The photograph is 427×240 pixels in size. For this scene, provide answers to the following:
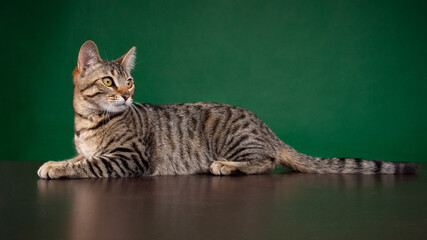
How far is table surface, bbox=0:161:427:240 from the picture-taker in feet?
4.34

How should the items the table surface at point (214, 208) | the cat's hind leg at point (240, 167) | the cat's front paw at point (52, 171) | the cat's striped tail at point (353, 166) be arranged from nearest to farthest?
the table surface at point (214, 208) → the cat's front paw at point (52, 171) → the cat's hind leg at point (240, 167) → the cat's striped tail at point (353, 166)

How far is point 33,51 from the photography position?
425 cm

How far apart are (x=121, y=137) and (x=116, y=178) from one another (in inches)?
12.4

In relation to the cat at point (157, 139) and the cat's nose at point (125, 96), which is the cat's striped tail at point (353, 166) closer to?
the cat at point (157, 139)

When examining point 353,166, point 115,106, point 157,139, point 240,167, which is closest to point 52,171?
point 115,106

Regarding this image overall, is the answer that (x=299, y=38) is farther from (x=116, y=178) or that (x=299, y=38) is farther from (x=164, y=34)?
(x=116, y=178)

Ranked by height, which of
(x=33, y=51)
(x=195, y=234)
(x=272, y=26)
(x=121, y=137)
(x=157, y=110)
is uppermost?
(x=272, y=26)

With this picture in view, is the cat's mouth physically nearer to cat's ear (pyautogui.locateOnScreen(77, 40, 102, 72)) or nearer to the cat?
the cat

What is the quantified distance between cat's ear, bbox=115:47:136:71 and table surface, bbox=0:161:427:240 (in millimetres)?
862

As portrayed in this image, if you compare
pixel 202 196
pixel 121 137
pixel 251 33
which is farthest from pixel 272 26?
pixel 202 196

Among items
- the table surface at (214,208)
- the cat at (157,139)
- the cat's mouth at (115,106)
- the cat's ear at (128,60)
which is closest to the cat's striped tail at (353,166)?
the cat at (157,139)

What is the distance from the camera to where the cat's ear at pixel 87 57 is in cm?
263

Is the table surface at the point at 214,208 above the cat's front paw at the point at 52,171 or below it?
below

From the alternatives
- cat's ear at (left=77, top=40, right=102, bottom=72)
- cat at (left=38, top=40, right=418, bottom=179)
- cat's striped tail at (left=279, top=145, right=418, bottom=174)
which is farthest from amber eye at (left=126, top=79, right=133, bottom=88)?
cat's striped tail at (left=279, top=145, right=418, bottom=174)
